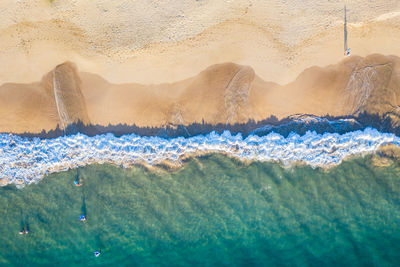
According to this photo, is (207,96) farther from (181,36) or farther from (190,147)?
(181,36)

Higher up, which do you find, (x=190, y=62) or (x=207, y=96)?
(x=190, y=62)

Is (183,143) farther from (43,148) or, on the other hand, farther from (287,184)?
(43,148)

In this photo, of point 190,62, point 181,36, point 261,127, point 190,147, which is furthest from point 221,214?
point 181,36

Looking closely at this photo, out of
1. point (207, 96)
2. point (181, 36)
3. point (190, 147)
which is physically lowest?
point (190, 147)

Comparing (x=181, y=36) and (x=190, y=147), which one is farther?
(x=190, y=147)

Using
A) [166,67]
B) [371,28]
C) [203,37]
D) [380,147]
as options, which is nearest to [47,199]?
[166,67]
